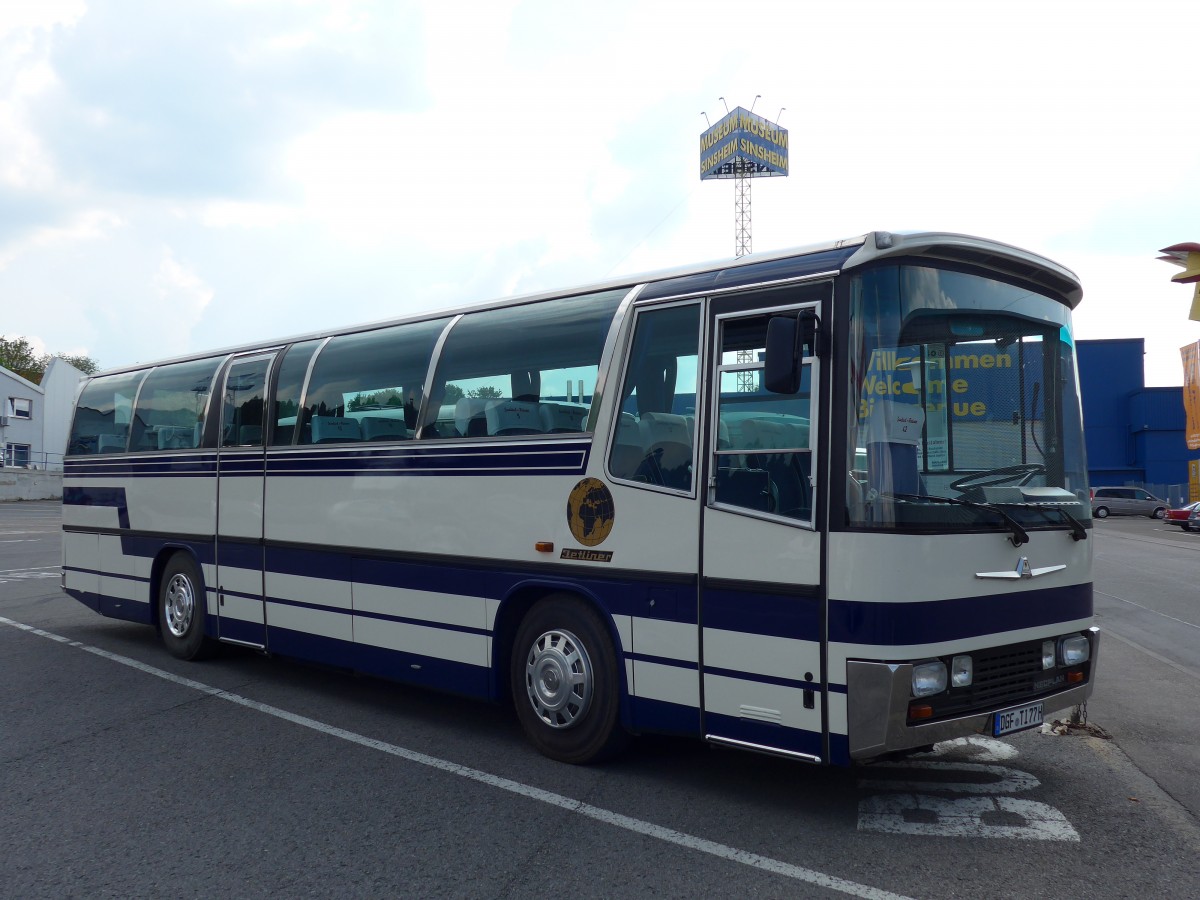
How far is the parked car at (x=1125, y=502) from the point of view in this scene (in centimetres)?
4947

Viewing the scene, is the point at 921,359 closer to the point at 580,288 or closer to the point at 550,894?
the point at 580,288

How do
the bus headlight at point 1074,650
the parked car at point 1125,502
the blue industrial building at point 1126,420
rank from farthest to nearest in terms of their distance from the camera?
the blue industrial building at point 1126,420 < the parked car at point 1125,502 < the bus headlight at point 1074,650

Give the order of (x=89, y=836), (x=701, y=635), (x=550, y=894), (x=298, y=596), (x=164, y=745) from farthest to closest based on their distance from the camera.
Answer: (x=298, y=596) → (x=164, y=745) → (x=701, y=635) → (x=89, y=836) → (x=550, y=894)

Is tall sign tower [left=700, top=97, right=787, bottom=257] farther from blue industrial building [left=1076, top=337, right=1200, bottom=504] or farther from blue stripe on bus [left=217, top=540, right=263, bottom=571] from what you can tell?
blue stripe on bus [left=217, top=540, right=263, bottom=571]

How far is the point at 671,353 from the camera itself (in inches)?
233

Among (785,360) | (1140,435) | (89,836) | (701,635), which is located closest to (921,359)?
(785,360)

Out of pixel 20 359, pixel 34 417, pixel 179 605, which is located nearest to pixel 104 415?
pixel 179 605

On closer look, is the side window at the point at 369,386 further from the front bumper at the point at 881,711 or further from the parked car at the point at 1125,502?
the parked car at the point at 1125,502

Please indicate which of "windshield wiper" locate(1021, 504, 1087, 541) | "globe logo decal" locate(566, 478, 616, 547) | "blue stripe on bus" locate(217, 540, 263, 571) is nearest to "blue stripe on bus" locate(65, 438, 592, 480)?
"globe logo decal" locate(566, 478, 616, 547)

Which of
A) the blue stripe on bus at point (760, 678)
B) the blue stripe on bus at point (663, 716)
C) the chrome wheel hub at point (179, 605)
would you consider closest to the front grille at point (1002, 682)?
the blue stripe on bus at point (760, 678)

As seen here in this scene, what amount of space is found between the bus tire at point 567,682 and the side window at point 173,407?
4849 mm

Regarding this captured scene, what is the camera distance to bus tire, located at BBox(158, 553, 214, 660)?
9.56m

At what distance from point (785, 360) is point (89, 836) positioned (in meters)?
4.10

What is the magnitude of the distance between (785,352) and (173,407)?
731 cm
